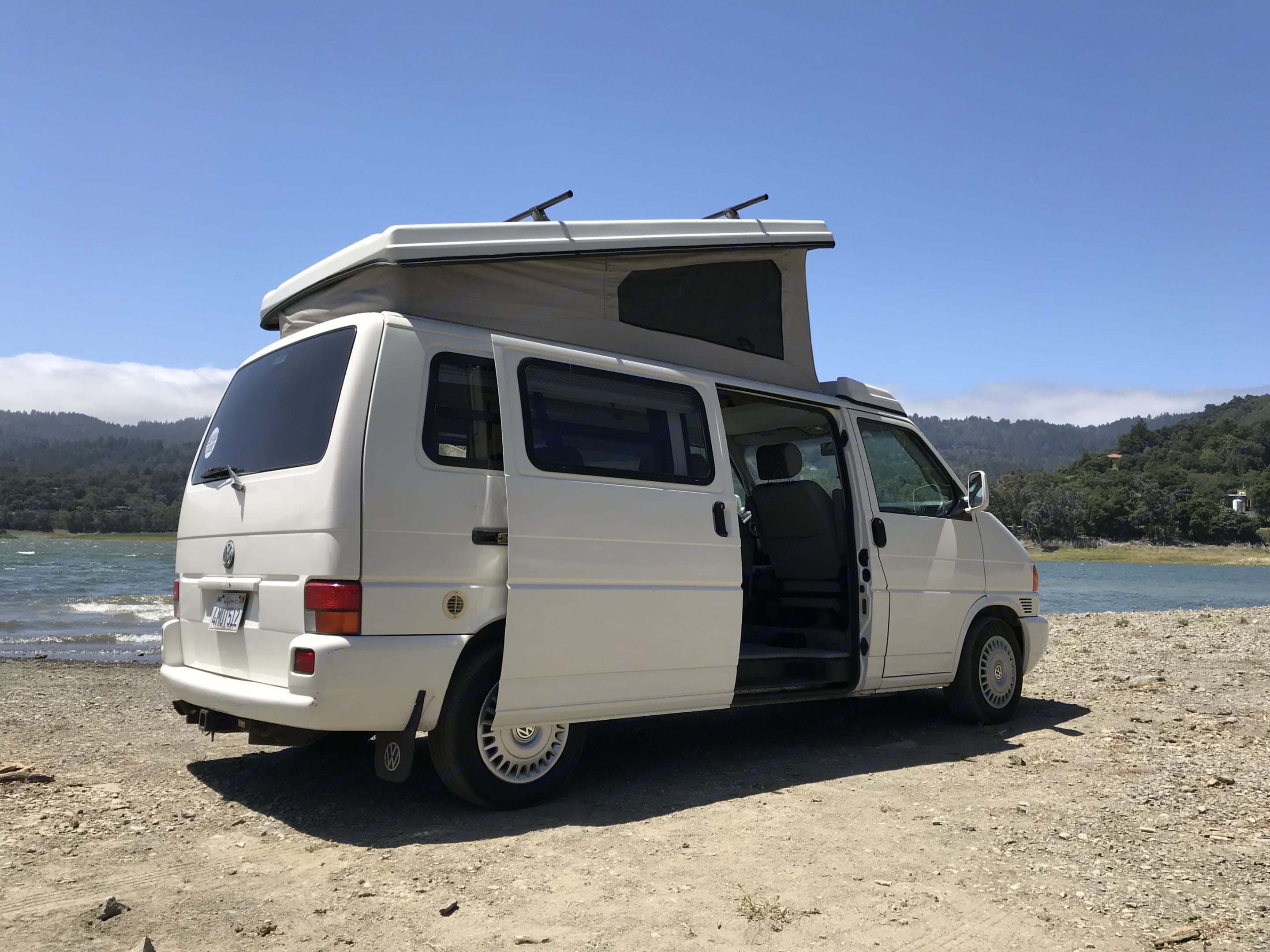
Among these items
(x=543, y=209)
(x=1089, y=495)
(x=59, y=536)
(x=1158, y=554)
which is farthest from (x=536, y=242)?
(x=59, y=536)

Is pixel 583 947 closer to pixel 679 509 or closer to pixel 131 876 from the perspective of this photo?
pixel 131 876

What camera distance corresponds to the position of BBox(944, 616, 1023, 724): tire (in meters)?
7.05

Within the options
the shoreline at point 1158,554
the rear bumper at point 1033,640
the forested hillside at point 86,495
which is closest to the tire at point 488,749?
the rear bumper at point 1033,640

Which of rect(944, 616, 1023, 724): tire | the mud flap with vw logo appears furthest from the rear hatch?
rect(944, 616, 1023, 724): tire

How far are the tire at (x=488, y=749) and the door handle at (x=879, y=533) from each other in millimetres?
2612

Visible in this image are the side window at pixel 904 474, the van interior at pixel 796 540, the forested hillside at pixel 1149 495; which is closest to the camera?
the van interior at pixel 796 540

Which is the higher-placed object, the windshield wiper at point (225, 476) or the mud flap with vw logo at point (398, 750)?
the windshield wiper at point (225, 476)

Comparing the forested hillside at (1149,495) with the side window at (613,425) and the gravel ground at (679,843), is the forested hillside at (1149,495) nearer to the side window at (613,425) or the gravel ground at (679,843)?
the gravel ground at (679,843)

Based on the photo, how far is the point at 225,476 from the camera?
4.94m

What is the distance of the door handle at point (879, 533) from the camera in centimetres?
642

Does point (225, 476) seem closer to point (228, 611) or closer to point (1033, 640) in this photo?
point (228, 611)

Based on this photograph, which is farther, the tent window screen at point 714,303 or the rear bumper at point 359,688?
the tent window screen at point 714,303

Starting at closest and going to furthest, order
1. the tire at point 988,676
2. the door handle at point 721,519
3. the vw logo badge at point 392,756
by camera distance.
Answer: the vw logo badge at point 392,756 < the door handle at point 721,519 < the tire at point 988,676

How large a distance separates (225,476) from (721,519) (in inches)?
102
